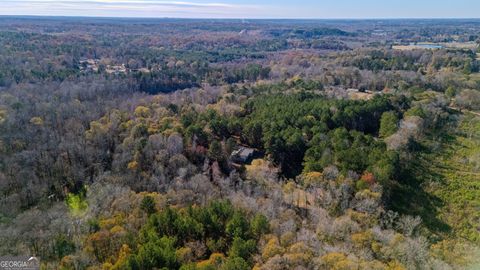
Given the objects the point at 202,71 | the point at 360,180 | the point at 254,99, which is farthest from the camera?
the point at 202,71

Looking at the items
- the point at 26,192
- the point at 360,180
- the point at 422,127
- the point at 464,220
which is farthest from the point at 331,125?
the point at 26,192

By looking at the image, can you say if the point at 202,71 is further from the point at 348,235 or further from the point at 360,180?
the point at 348,235

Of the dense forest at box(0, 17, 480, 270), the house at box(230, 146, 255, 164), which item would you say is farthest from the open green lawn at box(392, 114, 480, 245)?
the house at box(230, 146, 255, 164)

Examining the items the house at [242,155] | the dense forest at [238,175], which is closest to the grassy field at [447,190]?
the dense forest at [238,175]

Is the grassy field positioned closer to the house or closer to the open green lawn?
the open green lawn

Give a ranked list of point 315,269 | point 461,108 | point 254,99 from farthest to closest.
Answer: point 461,108 → point 254,99 → point 315,269

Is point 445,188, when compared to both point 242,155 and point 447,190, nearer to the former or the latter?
point 447,190

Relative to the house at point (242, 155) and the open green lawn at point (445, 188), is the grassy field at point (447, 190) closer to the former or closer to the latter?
the open green lawn at point (445, 188)
